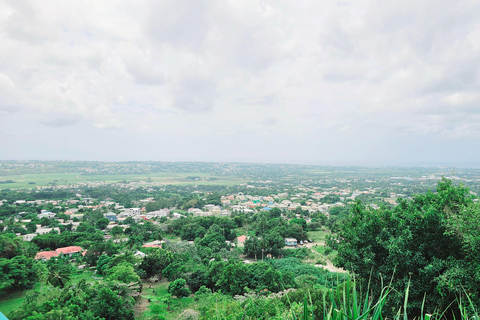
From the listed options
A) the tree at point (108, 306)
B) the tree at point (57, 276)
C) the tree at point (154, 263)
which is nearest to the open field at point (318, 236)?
the tree at point (154, 263)

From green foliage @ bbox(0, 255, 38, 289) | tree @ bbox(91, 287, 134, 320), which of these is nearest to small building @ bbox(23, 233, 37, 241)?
green foliage @ bbox(0, 255, 38, 289)

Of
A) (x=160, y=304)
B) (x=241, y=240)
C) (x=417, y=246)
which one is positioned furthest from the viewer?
(x=241, y=240)

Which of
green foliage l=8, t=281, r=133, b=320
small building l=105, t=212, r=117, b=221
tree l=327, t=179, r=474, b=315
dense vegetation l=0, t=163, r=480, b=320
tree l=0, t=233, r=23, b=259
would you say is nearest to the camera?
dense vegetation l=0, t=163, r=480, b=320

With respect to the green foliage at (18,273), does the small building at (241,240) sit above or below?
below

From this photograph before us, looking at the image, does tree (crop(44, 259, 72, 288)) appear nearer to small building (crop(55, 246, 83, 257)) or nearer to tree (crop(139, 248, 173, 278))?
tree (crop(139, 248, 173, 278))

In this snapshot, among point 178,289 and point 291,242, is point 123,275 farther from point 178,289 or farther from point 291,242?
point 291,242

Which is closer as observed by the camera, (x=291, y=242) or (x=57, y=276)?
(x=57, y=276)

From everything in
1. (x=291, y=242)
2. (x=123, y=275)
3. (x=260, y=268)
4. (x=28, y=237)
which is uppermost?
(x=123, y=275)

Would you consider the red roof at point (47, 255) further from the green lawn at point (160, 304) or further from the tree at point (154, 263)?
the green lawn at point (160, 304)

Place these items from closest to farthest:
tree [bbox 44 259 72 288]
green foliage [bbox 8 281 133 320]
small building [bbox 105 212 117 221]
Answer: green foliage [bbox 8 281 133 320]
tree [bbox 44 259 72 288]
small building [bbox 105 212 117 221]

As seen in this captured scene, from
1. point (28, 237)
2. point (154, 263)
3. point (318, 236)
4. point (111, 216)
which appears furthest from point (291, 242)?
point (111, 216)

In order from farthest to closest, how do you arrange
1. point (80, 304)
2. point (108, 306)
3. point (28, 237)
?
point (28, 237), point (108, 306), point (80, 304)

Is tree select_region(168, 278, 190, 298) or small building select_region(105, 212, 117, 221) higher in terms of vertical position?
tree select_region(168, 278, 190, 298)

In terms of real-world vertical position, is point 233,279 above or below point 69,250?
above
